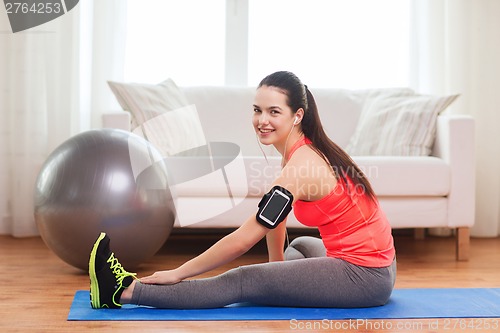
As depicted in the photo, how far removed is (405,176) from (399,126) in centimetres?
56

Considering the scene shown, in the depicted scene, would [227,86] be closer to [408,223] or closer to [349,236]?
[408,223]

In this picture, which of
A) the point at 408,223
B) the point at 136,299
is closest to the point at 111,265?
the point at 136,299

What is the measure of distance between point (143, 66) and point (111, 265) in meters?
2.51

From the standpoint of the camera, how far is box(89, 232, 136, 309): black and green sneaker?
7.44 ft

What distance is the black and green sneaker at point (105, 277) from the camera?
7.44 feet

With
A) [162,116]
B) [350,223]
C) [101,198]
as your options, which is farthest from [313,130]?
[162,116]

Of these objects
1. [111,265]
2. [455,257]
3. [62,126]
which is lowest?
[455,257]

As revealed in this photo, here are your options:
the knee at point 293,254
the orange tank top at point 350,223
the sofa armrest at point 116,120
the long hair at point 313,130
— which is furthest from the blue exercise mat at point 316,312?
the sofa armrest at point 116,120

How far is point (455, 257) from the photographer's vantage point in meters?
3.74

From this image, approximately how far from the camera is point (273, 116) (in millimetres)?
2387

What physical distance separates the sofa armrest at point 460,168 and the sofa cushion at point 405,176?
5 cm

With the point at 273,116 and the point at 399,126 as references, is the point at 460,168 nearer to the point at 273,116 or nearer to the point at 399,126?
Answer: the point at 399,126

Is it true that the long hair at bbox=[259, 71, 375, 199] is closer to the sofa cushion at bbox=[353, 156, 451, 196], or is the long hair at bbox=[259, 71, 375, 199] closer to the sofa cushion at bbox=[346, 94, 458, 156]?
the sofa cushion at bbox=[353, 156, 451, 196]

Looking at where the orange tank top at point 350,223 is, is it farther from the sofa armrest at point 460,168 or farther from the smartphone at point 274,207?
the sofa armrest at point 460,168
